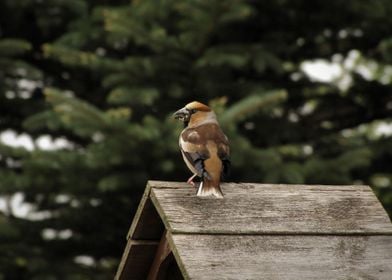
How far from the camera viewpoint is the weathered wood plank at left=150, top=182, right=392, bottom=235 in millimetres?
2816

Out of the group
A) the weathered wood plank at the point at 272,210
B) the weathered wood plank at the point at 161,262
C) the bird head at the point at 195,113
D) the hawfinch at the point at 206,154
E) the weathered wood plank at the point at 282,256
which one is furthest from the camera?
the bird head at the point at 195,113

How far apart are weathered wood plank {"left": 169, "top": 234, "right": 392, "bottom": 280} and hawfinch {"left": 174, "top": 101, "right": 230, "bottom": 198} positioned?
0.67 ft

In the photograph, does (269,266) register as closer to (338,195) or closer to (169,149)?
(338,195)

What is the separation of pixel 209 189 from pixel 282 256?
0.30m

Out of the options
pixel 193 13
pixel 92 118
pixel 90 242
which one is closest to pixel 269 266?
pixel 92 118

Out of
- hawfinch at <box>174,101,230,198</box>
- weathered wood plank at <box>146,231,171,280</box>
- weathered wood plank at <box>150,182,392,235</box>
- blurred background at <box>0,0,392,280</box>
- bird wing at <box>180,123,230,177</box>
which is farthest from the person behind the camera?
blurred background at <box>0,0,392,280</box>

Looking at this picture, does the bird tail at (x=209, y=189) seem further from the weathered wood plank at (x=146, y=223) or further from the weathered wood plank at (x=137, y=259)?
the weathered wood plank at (x=137, y=259)

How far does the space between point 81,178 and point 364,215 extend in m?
5.14

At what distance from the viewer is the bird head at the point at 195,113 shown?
3.35 meters

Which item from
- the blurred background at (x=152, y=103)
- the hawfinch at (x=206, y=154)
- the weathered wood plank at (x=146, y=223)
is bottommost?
the weathered wood plank at (x=146, y=223)

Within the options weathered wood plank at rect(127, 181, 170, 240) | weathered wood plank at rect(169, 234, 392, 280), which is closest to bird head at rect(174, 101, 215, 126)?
weathered wood plank at rect(127, 181, 170, 240)

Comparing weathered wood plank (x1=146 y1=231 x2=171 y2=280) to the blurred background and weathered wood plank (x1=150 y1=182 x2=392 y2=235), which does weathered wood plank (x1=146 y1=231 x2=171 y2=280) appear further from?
the blurred background

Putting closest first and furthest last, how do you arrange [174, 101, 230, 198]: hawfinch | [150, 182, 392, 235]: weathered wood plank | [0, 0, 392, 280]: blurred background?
1. [150, 182, 392, 235]: weathered wood plank
2. [174, 101, 230, 198]: hawfinch
3. [0, 0, 392, 280]: blurred background

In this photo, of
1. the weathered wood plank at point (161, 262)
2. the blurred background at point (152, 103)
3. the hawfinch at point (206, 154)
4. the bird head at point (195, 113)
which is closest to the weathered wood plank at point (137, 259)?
the weathered wood plank at point (161, 262)
